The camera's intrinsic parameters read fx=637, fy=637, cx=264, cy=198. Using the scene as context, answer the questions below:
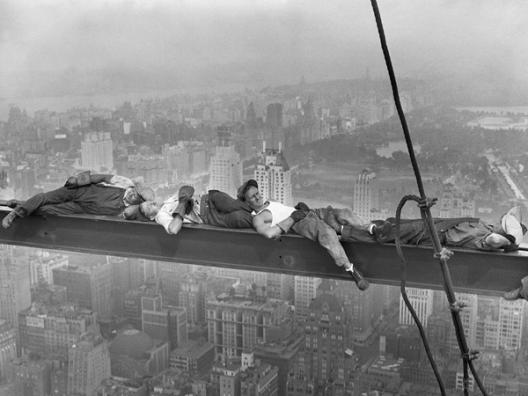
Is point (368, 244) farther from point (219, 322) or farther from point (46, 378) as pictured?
point (46, 378)

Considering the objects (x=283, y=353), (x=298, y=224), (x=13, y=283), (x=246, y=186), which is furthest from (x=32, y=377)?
(x=298, y=224)

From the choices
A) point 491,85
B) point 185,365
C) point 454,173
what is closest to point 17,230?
point 185,365

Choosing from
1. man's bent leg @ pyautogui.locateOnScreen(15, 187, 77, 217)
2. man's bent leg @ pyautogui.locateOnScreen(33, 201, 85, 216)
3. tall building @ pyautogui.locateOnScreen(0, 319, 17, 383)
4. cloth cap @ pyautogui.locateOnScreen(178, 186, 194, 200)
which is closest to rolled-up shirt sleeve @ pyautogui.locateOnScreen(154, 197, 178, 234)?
cloth cap @ pyautogui.locateOnScreen(178, 186, 194, 200)

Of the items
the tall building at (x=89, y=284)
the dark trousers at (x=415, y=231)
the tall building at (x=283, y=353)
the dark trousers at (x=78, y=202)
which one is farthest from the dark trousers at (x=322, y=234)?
the tall building at (x=89, y=284)

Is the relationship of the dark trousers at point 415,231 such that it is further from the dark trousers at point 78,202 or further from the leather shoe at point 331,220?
the dark trousers at point 78,202

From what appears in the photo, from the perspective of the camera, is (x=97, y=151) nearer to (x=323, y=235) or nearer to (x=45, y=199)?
(x=45, y=199)
